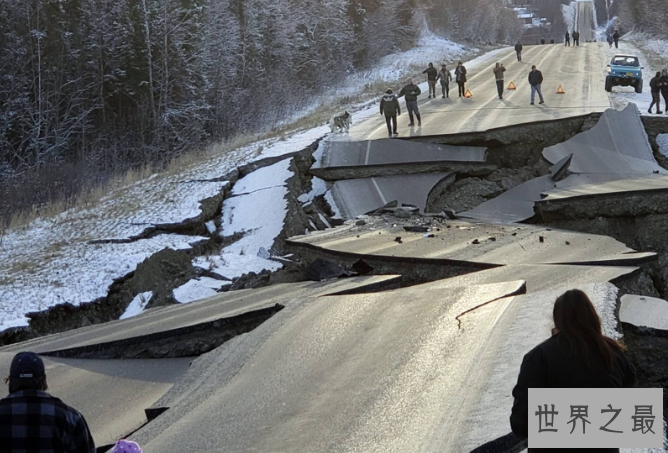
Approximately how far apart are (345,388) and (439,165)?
42.9 ft

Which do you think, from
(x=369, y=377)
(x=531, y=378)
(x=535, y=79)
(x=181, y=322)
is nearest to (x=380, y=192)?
(x=181, y=322)

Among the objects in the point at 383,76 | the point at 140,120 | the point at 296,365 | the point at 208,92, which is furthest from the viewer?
the point at 383,76

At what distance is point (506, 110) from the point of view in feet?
85.6

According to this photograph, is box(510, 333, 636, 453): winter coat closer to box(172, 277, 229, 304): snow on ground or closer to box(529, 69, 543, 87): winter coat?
box(172, 277, 229, 304): snow on ground

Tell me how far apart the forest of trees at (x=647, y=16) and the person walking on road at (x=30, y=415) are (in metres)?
72.9

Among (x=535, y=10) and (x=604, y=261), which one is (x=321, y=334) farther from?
(x=535, y=10)

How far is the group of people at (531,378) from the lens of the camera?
12.4ft

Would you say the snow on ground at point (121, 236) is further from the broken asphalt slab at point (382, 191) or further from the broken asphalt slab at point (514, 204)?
the broken asphalt slab at point (514, 204)

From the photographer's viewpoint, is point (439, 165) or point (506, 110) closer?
point (439, 165)

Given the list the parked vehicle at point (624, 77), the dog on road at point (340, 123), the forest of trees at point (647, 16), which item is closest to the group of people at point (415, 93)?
the dog on road at point (340, 123)

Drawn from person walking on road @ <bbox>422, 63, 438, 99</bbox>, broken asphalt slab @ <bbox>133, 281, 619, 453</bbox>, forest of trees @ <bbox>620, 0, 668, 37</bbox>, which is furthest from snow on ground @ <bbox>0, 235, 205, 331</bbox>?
forest of trees @ <bbox>620, 0, 668, 37</bbox>

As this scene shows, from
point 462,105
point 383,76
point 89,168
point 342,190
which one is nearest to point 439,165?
point 342,190

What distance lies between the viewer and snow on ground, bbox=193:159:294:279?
13.7m

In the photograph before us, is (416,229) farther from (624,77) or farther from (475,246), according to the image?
(624,77)
